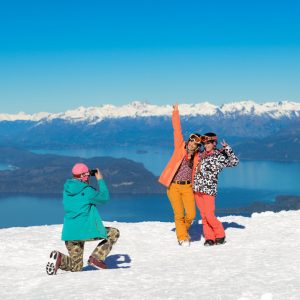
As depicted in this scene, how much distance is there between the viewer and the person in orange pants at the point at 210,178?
31.2 ft

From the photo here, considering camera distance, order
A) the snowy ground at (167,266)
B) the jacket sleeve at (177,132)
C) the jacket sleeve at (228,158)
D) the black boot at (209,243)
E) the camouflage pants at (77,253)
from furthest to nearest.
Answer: the jacket sleeve at (177,132) < the black boot at (209,243) < the jacket sleeve at (228,158) < the camouflage pants at (77,253) < the snowy ground at (167,266)

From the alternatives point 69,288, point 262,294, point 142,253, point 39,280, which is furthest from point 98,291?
point 142,253

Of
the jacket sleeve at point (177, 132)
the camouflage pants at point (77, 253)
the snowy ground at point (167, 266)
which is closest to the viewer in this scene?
the snowy ground at point (167, 266)

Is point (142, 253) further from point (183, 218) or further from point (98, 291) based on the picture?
point (98, 291)

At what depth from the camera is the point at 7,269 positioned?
858 centimetres

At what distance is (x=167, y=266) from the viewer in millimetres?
7461

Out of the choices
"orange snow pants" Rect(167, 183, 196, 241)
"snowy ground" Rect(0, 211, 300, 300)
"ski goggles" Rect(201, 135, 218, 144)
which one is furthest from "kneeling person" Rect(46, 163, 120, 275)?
"ski goggles" Rect(201, 135, 218, 144)

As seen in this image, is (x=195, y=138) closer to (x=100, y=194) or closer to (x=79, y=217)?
(x=100, y=194)

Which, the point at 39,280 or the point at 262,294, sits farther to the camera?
the point at 39,280

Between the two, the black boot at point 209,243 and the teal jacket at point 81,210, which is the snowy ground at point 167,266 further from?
the teal jacket at point 81,210

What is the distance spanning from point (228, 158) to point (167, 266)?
3048 millimetres

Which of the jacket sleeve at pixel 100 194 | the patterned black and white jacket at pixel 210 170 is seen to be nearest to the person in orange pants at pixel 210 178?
the patterned black and white jacket at pixel 210 170

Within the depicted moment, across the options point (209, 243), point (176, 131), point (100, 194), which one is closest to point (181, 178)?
point (176, 131)

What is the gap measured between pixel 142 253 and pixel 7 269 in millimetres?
2859
